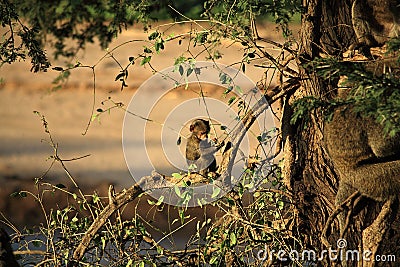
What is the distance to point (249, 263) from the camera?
3795mm

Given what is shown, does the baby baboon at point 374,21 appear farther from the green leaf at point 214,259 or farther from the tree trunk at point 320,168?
the green leaf at point 214,259

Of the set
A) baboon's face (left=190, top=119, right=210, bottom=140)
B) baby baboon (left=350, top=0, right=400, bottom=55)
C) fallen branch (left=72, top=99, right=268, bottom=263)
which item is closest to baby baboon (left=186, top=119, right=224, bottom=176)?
baboon's face (left=190, top=119, right=210, bottom=140)

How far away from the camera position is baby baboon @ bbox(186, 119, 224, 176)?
3947 mm

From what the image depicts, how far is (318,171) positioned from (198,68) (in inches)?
34.3

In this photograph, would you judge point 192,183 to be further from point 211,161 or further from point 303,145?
point 303,145

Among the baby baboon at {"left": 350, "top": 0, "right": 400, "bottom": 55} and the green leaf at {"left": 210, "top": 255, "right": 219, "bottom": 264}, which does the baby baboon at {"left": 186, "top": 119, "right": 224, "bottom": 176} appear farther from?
the baby baboon at {"left": 350, "top": 0, "right": 400, "bottom": 55}

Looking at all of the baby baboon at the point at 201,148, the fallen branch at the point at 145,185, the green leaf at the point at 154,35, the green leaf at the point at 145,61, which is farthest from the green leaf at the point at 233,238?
the green leaf at the point at 154,35

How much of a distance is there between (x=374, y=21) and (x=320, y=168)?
82cm

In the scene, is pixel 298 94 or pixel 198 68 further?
pixel 298 94

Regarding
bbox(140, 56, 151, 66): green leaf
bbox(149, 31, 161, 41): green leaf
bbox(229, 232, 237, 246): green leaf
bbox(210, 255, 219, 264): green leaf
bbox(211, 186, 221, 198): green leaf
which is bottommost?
bbox(210, 255, 219, 264): green leaf

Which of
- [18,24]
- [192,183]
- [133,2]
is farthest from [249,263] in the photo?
[18,24]

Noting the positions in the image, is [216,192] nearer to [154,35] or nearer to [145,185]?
[145,185]

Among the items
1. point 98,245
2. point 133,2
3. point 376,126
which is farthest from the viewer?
point 133,2

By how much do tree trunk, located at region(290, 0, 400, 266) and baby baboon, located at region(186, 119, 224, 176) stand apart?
446 mm
